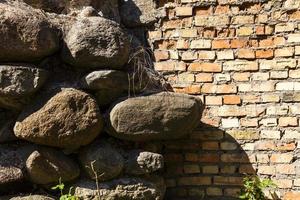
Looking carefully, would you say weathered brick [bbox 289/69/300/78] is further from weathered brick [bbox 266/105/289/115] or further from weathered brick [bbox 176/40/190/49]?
weathered brick [bbox 176/40/190/49]

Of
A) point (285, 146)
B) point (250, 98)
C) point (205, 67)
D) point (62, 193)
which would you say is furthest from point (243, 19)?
point (62, 193)

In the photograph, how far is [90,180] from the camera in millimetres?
3127

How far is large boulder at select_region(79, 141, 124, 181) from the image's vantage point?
3.05 metres

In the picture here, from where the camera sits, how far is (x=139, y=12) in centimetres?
362

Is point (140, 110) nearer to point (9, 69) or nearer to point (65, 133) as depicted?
point (65, 133)

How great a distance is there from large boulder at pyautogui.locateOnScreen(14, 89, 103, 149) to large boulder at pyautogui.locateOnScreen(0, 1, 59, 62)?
305 mm

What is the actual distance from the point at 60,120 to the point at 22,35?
578mm

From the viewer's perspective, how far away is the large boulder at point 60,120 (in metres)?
2.94

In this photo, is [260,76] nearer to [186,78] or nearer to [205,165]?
[186,78]

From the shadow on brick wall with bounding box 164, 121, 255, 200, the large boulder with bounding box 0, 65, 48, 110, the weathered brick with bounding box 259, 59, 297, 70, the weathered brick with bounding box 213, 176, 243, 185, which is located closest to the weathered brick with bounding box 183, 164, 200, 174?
the shadow on brick wall with bounding box 164, 121, 255, 200

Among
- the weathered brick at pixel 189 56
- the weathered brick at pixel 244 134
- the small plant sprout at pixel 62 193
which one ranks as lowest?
the small plant sprout at pixel 62 193

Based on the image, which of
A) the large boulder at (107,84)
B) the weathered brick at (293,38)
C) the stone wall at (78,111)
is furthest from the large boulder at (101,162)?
the weathered brick at (293,38)

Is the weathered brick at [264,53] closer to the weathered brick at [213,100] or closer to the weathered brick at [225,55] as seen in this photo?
the weathered brick at [225,55]

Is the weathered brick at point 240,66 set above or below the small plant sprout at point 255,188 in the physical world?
above
